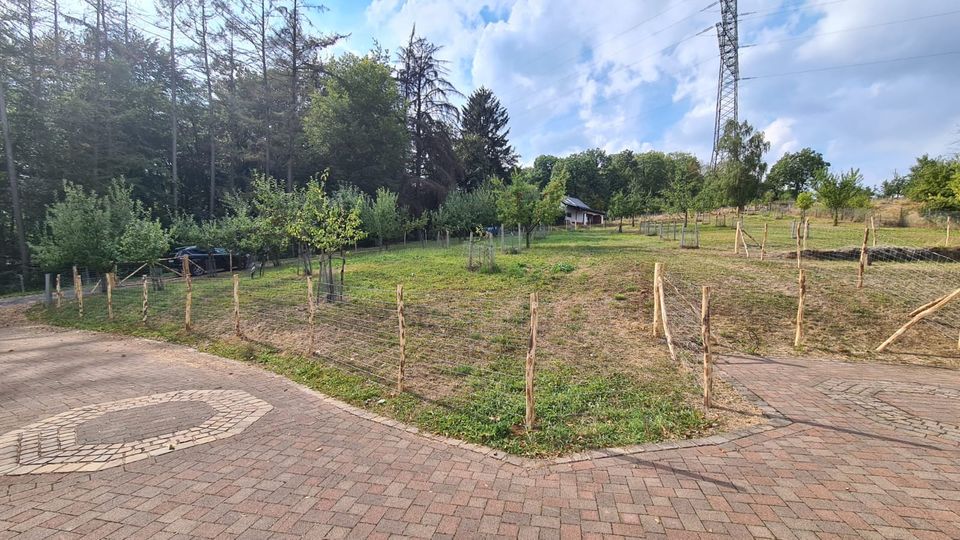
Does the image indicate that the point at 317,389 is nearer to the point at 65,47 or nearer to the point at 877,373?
the point at 877,373

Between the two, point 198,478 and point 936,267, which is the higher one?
point 936,267

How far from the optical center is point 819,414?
15.6 ft

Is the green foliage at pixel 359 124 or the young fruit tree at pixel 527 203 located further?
the green foliage at pixel 359 124

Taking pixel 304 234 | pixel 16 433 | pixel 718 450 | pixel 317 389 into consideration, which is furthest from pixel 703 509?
pixel 304 234

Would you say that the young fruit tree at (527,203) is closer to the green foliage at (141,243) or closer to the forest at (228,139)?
the forest at (228,139)

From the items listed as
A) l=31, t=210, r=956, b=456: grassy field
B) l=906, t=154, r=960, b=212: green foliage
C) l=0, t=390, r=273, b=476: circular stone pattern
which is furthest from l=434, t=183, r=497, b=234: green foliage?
l=906, t=154, r=960, b=212: green foliage

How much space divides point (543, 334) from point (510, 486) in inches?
175

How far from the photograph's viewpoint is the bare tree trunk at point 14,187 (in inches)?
768

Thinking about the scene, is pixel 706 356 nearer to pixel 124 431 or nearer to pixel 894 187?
pixel 124 431

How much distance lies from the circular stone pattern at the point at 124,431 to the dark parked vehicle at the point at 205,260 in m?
17.0

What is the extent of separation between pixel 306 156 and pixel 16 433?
3051 cm

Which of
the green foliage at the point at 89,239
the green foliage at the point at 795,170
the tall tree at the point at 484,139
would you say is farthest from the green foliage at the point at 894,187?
the green foliage at the point at 89,239

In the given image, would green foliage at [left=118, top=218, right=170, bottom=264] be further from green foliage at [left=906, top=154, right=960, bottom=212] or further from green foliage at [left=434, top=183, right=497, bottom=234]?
green foliage at [left=906, top=154, right=960, bottom=212]

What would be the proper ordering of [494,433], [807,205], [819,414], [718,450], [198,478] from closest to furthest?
1. [198,478]
2. [718,450]
3. [494,433]
4. [819,414]
5. [807,205]
